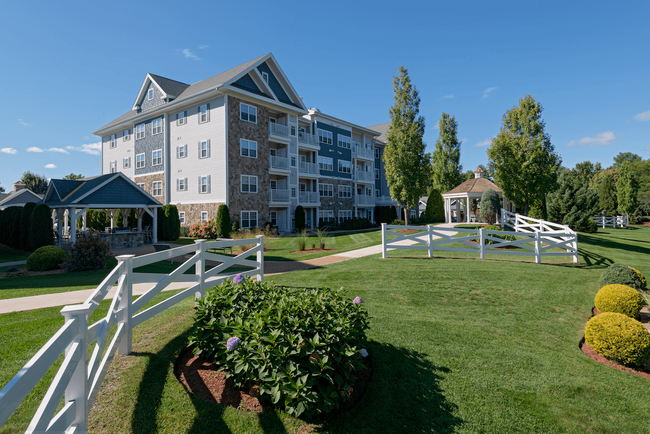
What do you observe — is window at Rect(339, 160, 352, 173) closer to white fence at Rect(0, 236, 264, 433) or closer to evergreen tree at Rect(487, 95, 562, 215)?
evergreen tree at Rect(487, 95, 562, 215)

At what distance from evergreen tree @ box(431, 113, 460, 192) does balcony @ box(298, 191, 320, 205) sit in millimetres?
19819

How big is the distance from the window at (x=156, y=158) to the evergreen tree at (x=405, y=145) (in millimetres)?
20754

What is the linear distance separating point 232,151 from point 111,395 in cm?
2390

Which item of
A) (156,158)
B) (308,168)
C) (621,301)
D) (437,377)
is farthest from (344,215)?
(437,377)

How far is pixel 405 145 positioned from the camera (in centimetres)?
2912

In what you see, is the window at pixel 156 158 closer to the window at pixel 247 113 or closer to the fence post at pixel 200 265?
the window at pixel 247 113

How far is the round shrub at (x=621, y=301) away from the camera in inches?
294

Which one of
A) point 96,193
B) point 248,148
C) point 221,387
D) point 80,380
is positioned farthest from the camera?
point 248,148

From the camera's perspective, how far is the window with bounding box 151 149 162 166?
1187 inches

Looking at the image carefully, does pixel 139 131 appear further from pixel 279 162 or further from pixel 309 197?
pixel 309 197

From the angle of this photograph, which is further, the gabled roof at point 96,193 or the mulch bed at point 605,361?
the gabled roof at point 96,193

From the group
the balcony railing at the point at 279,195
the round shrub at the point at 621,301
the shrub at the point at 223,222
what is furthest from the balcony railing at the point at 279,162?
the round shrub at the point at 621,301

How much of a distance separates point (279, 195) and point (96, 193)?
13.8 m

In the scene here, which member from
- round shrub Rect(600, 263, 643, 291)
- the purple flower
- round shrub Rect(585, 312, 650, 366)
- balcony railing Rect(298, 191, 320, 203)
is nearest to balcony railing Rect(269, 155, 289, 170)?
balcony railing Rect(298, 191, 320, 203)
